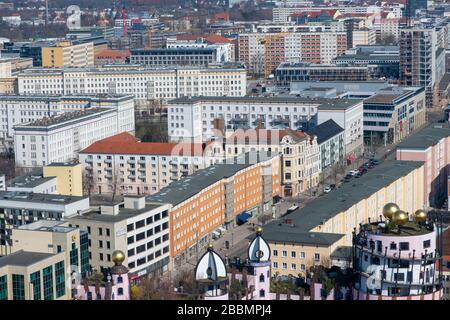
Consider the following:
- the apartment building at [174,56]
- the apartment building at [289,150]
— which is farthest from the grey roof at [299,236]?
the apartment building at [174,56]

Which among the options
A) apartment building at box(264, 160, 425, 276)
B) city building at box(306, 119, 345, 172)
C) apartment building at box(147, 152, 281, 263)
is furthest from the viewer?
city building at box(306, 119, 345, 172)

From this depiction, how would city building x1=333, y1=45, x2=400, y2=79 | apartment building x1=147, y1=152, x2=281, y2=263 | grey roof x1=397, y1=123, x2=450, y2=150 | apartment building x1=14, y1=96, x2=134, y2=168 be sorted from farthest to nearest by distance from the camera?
1. city building x1=333, y1=45, x2=400, y2=79
2. apartment building x1=14, y1=96, x2=134, y2=168
3. grey roof x1=397, y1=123, x2=450, y2=150
4. apartment building x1=147, y1=152, x2=281, y2=263

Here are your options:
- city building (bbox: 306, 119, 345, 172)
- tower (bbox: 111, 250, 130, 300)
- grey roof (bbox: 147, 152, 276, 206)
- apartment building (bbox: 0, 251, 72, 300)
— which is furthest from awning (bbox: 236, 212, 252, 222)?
tower (bbox: 111, 250, 130, 300)

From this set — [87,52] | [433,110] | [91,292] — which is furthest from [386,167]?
[87,52]

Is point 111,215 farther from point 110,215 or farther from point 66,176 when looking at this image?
point 66,176

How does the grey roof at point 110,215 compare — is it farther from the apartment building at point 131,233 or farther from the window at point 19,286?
the window at point 19,286

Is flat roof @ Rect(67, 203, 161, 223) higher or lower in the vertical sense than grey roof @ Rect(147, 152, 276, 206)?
higher

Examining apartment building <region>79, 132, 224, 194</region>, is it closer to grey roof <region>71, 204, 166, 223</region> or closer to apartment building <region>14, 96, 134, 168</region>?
apartment building <region>14, 96, 134, 168</region>
